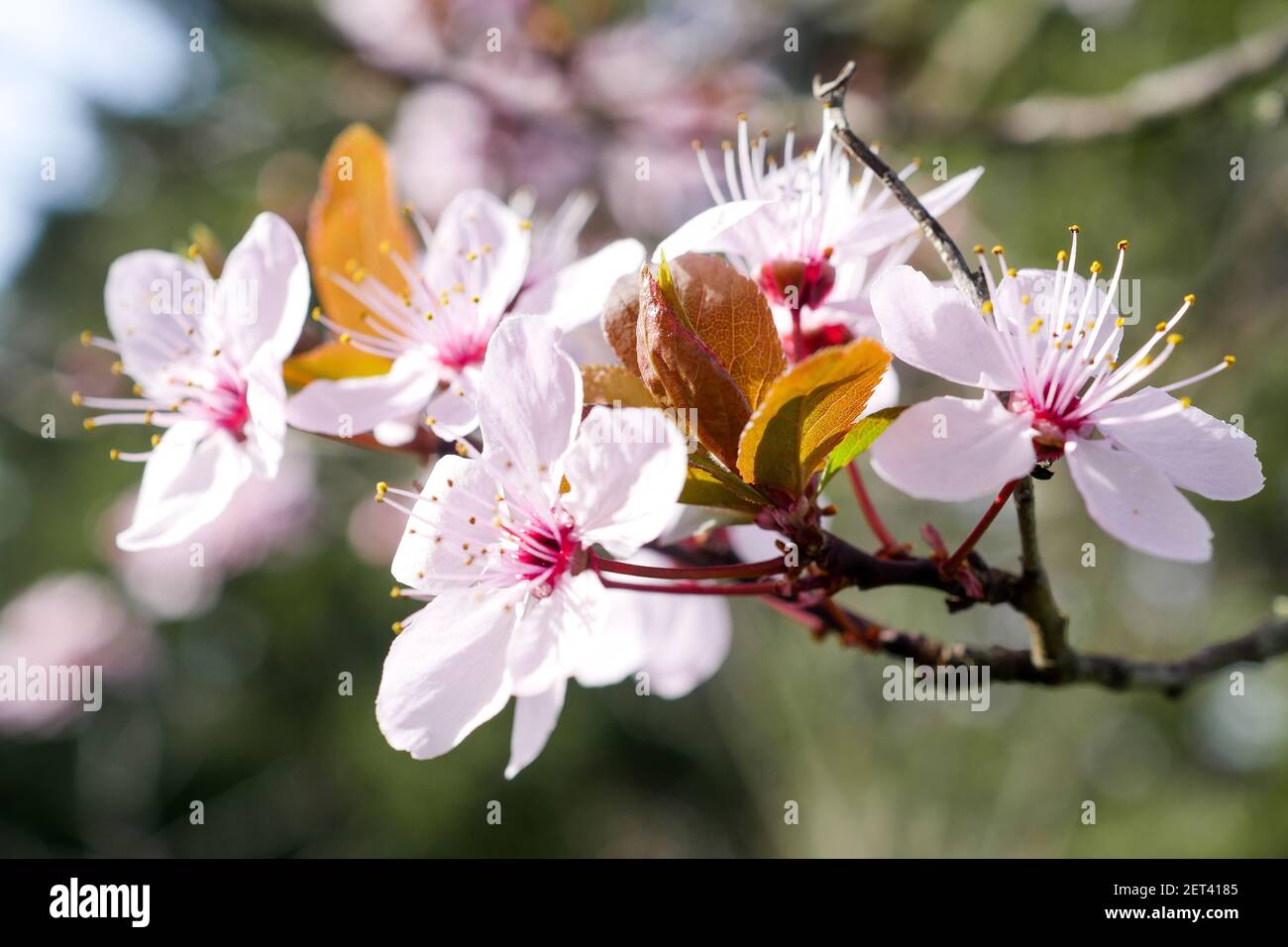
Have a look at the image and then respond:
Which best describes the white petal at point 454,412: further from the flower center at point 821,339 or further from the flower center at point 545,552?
the flower center at point 821,339

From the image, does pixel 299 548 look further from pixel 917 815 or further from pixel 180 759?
pixel 180 759

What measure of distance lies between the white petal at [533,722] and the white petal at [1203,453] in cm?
45

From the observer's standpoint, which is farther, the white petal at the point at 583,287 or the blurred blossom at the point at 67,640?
the blurred blossom at the point at 67,640

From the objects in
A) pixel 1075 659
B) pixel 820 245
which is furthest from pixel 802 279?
pixel 1075 659

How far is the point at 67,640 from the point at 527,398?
3.46 m

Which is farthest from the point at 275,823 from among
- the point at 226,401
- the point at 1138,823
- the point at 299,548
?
the point at 226,401

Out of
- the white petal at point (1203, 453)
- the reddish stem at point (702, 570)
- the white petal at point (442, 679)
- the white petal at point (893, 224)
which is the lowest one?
the white petal at point (442, 679)

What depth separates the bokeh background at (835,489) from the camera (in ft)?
7.30

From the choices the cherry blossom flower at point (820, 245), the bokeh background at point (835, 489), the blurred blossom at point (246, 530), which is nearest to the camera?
the cherry blossom flower at point (820, 245)

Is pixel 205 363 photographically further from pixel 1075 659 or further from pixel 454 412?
pixel 1075 659

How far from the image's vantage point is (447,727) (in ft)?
2.19

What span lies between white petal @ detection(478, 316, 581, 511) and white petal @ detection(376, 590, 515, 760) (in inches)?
4.2

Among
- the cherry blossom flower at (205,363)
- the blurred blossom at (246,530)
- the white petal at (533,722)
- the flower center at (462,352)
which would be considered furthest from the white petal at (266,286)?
the blurred blossom at (246,530)
